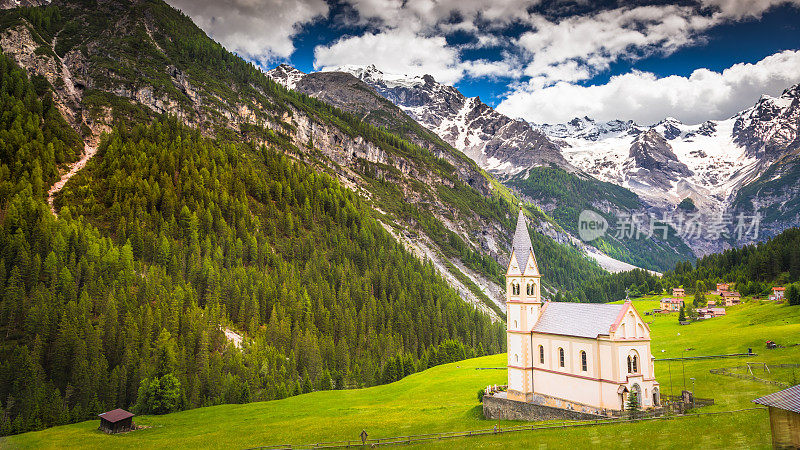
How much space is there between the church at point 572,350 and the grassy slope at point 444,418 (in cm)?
827

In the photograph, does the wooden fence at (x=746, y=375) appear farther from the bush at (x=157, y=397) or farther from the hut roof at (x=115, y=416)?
the bush at (x=157, y=397)

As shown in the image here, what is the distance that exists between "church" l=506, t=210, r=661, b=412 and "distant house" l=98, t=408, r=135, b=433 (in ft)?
192

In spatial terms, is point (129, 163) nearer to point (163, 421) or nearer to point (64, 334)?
point (64, 334)

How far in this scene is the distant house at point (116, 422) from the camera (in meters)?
79.9

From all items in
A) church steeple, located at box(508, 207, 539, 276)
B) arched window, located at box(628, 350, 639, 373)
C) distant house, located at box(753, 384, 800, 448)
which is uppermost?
church steeple, located at box(508, 207, 539, 276)

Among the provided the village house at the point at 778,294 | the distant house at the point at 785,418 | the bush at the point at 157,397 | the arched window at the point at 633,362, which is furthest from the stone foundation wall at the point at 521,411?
the village house at the point at 778,294

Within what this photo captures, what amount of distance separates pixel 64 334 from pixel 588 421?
101433 millimetres

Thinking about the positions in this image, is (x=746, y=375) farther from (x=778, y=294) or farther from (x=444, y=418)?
(x=778, y=294)

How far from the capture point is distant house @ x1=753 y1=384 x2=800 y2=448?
31453 millimetres

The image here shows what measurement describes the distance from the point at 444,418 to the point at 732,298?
135 meters

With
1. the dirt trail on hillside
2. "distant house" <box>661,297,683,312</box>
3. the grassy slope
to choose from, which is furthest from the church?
the dirt trail on hillside

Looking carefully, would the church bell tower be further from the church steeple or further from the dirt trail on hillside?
the dirt trail on hillside

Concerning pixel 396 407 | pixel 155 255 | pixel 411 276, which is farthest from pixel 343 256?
pixel 396 407

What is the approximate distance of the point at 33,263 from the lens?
12150 centimetres
